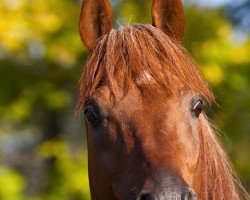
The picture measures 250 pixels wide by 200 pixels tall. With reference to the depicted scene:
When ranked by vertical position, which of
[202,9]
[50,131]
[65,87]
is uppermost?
[202,9]

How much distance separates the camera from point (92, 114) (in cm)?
388

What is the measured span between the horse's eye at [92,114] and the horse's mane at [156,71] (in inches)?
2.9

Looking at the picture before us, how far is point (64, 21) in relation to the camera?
11.0 m

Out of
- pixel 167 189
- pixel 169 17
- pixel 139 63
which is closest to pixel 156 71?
pixel 139 63

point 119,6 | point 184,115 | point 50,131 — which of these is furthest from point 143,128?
point 50,131

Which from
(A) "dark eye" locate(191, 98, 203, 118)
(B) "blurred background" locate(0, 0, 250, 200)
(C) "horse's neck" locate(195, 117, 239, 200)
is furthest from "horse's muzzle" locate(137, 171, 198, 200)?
(B) "blurred background" locate(0, 0, 250, 200)

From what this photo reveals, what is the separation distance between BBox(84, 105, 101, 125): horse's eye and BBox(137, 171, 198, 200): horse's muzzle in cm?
59

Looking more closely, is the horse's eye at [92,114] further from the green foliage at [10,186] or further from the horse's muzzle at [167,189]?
the green foliage at [10,186]

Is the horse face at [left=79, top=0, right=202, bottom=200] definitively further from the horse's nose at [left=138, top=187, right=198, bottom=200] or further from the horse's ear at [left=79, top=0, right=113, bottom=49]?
the horse's ear at [left=79, top=0, right=113, bottom=49]

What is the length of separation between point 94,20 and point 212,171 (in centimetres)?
106

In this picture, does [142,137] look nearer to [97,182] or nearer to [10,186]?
[97,182]

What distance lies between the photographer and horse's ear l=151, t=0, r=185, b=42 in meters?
4.20

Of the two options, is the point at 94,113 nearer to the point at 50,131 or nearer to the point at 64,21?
the point at 64,21

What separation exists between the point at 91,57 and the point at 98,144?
1.56ft
